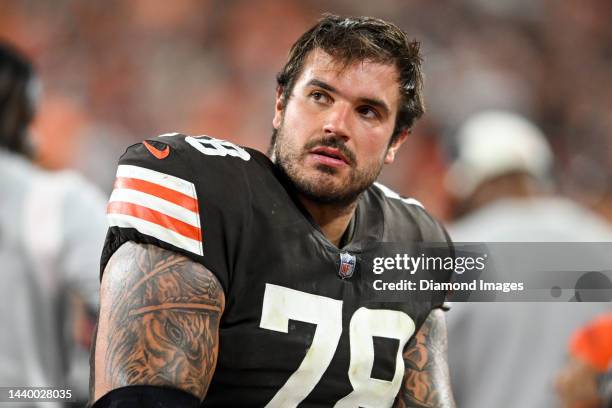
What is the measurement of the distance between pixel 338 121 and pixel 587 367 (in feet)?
4.51

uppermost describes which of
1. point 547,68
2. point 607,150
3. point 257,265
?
point 547,68

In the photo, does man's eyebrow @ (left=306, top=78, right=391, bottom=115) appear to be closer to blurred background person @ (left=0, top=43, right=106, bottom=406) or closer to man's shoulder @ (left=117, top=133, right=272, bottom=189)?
man's shoulder @ (left=117, top=133, right=272, bottom=189)

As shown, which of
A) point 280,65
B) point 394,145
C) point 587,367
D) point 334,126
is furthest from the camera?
point 280,65

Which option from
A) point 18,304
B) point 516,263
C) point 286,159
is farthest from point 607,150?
point 286,159

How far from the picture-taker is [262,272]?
1847mm

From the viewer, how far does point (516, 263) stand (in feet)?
9.36

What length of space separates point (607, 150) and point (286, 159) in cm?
547

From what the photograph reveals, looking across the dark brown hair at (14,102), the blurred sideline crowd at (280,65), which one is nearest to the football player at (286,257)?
the dark brown hair at (14,102)

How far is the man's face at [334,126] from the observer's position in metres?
1.98

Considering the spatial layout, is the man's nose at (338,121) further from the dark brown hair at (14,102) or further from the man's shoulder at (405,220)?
the dark brown hair at (14,102)

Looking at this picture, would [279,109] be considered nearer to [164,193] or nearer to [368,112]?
[368,112]

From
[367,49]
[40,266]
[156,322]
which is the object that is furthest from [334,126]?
[40,266]

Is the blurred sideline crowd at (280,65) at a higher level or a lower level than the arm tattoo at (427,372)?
higher

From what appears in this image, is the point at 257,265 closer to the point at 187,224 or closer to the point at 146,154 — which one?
the point at 187,224
